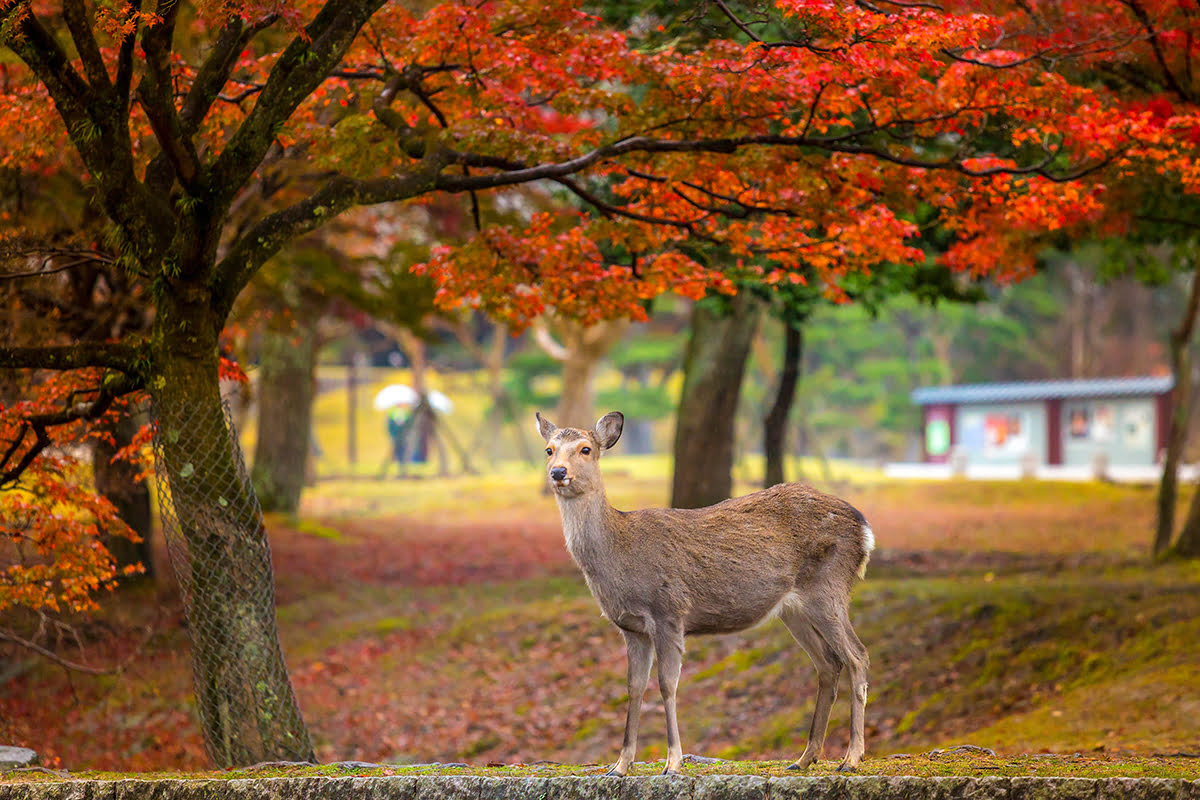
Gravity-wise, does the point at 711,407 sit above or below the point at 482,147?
below

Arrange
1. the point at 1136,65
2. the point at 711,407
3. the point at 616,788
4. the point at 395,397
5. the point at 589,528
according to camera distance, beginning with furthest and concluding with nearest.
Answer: the point at 395,397
the point at 711,407
the point at 1136,65
the point at 589,528
the point at 616,788

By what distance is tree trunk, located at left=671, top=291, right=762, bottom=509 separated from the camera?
55.9 feet

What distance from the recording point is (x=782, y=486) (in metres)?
6.58

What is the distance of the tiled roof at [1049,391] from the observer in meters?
37.3

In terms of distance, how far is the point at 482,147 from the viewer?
9.68 metres

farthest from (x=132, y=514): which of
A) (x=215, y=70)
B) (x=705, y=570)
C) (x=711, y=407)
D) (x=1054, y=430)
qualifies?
(x=1054, y=430)

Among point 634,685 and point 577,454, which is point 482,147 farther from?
point 634,685

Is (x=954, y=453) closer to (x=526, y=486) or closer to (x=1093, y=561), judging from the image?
(x=526, y=486)

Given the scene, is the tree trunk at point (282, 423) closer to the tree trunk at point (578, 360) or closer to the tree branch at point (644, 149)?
the tree trunk at point (578, 360)

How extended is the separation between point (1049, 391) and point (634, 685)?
36.1 metres

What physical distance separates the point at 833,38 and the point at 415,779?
5.32 meters

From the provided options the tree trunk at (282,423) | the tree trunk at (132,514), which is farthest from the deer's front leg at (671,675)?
the tree trunk at (282,423)

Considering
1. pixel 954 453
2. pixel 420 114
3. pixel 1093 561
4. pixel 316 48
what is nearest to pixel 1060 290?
pixel 954 453

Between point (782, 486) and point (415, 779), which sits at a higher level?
point (782, 486)
